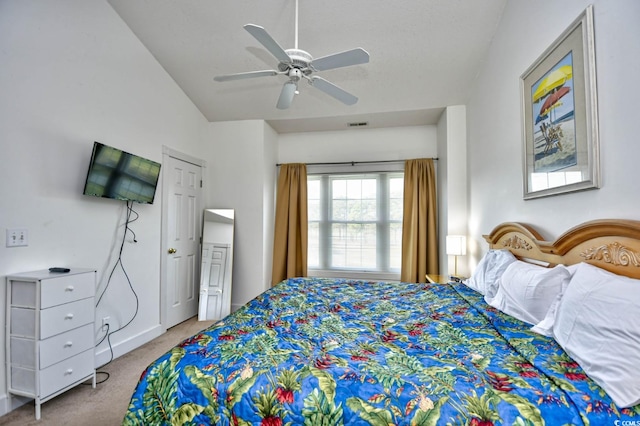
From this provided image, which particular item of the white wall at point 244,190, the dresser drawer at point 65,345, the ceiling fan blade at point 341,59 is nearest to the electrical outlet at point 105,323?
the dresser drawer at point 65,345

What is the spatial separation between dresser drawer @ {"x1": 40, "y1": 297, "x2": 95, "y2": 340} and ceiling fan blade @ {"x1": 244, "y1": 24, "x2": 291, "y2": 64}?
2.14m

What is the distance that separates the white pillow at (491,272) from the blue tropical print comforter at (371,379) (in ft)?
1.67

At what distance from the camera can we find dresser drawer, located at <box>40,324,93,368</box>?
1914mm

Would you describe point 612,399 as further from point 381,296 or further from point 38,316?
point 38,316

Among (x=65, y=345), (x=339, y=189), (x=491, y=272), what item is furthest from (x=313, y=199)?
(x=65, y=345)

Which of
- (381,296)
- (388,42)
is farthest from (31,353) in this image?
(388,42)

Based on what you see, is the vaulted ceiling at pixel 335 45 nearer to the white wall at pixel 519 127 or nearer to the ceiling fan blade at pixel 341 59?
the white wall at pixel 519 127

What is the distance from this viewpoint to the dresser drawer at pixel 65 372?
191cm

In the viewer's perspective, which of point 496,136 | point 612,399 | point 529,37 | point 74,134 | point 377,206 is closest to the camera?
point 612,399

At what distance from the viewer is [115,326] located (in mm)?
2748

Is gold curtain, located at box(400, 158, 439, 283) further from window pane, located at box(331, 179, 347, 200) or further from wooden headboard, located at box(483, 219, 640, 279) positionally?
wooden headboard, located at box(483, 219, 640, 279)

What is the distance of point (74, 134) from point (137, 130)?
64 cm

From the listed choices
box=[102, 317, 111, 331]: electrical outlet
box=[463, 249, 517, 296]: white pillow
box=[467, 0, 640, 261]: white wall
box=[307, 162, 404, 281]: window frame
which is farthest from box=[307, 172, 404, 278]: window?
box=[102, 317, 111, 331]: electrical outlet

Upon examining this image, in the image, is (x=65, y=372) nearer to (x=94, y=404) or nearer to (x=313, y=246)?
(x=94, y=404)
